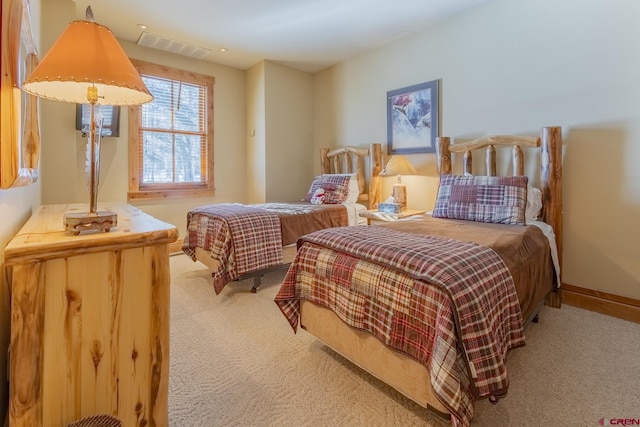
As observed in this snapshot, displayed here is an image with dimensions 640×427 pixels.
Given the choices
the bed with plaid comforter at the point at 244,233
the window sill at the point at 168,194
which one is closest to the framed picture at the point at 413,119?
the bed with plaid comforter at the point at 244,233

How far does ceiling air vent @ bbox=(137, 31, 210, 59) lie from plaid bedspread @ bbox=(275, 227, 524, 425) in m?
3.47

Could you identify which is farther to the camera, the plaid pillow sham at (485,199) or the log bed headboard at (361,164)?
the log bed headboard at (361,164)

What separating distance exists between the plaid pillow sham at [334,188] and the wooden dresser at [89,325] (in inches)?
112

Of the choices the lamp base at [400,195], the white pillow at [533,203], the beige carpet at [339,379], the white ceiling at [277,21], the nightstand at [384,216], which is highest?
the white ceiling at [277,21]

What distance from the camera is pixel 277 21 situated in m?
3.41

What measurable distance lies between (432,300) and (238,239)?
1884 millimetres

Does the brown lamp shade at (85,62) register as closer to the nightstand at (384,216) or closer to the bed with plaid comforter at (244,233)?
the bed with plaid comforter at (244,233)

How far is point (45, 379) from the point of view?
93cm

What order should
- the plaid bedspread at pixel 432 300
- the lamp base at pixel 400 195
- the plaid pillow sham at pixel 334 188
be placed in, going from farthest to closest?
the plaid pillow sham at pixel 334 188
the lamp base at pixel 400 195
the plaid bedspread at pixel 432 300

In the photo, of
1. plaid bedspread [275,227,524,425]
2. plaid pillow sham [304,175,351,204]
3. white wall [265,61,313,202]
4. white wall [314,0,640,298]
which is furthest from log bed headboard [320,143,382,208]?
plaid bedspread [275,227,524,425]

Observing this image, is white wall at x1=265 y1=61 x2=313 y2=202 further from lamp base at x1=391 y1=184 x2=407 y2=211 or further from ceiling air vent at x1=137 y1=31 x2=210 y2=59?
lamp base at x1=391 y1=184 x2=407 y2=211

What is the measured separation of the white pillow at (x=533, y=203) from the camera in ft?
8.53

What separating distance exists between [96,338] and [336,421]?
100 centimetres

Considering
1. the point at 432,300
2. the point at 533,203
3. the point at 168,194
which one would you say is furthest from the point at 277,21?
the point at 432,300
